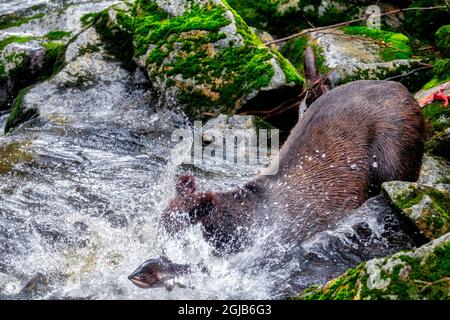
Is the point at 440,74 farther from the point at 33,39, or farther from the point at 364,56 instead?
the point at 33,39

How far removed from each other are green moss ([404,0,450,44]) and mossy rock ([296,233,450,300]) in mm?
7806

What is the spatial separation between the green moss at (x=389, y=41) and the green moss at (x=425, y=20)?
867mm

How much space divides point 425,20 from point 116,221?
691cm

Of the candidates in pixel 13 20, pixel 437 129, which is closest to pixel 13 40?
pixel 13 20

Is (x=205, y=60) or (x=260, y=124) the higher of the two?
(x=205, y=60)

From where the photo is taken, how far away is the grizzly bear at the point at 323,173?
5141mm

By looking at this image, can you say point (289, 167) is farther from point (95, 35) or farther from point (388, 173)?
point (95, 35)

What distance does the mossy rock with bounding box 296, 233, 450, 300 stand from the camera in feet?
10.2

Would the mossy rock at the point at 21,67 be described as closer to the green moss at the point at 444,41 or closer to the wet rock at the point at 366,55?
the wet rock at the point at 366,55

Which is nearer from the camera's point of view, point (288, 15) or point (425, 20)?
point (425, 20)

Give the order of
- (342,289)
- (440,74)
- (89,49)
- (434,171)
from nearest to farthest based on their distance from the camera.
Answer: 1. (342,289)
2. (434,171)
3. (440,74)
4. (89,49)

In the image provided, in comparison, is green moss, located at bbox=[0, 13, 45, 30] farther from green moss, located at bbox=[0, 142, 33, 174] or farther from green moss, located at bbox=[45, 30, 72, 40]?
green moss, located at bbox=[0, 142, 33, 174]

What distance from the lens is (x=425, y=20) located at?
1063cm

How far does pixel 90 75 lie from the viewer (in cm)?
916
